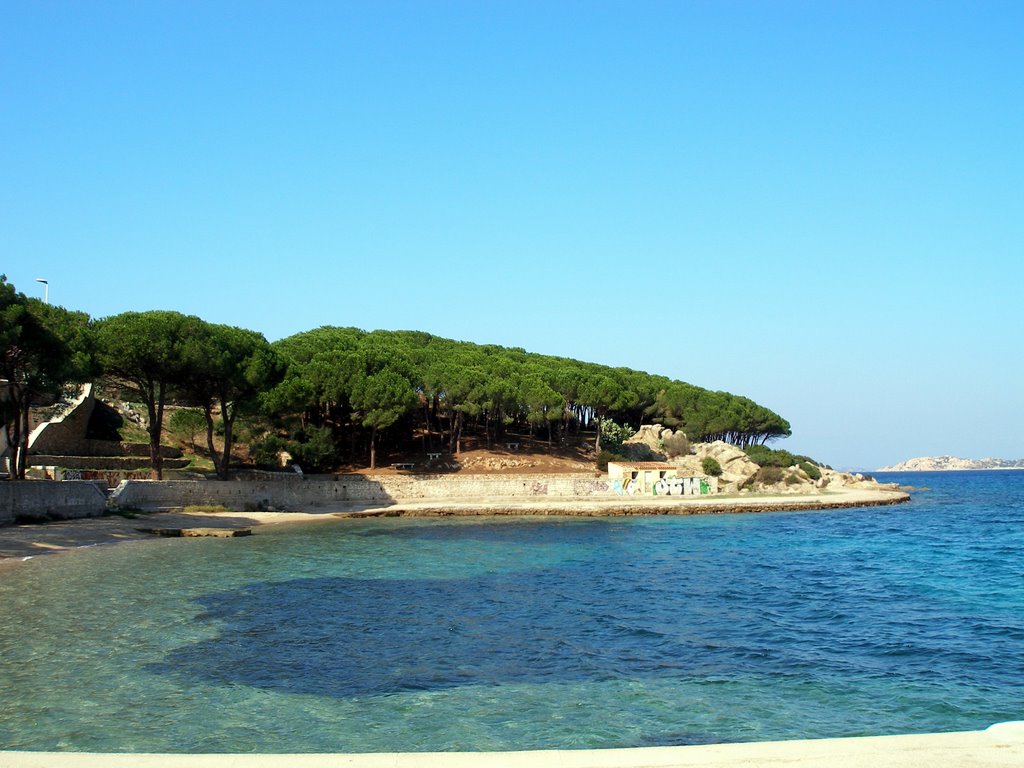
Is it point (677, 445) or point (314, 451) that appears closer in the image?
point (314, 451)

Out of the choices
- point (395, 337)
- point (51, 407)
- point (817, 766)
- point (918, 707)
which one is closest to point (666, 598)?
point (918, 707)

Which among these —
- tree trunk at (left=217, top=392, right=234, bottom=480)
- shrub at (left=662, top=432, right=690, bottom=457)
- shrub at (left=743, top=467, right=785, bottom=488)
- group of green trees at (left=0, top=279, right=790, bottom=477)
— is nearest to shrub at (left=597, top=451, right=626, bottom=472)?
group of green trees at (left=0, top=279, right=790, bottom=477)

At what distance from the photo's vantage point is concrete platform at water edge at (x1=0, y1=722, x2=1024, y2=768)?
630cm

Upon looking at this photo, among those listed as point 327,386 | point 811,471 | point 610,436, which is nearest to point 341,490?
point 327,386

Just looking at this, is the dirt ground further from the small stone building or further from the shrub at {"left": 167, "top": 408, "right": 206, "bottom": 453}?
the shrub at {"left": 167, "top": 408, "right": 206, "bottom": 453}

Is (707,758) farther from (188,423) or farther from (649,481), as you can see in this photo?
(649,481)

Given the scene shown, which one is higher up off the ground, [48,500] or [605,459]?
[605,459]

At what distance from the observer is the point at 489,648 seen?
50.5 feet

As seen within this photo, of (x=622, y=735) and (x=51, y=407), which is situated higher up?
(x=51, y=407)

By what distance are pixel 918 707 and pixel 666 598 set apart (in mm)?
9996

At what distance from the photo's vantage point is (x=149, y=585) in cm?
2159

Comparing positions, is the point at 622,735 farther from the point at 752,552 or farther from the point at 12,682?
the point at 752,552

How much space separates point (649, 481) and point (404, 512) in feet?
66.9

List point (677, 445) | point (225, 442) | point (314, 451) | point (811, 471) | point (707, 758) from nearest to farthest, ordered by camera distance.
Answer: point (707, 758) < point (225, 442) < point (314, 451) < point (811, 471) < point (677, 445)
